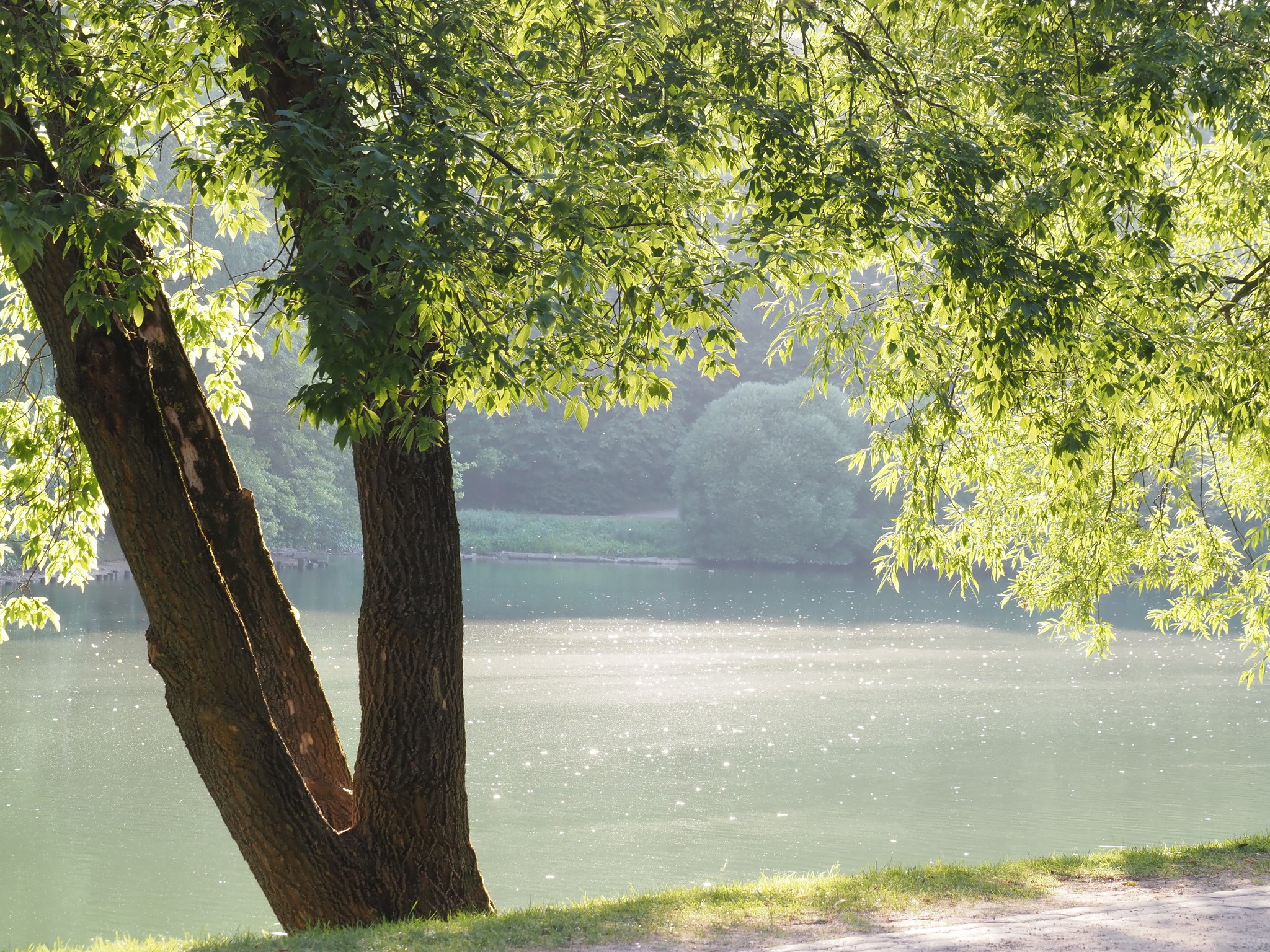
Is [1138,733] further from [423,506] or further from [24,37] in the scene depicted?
[24,37]

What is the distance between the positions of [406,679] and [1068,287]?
3466 millimetres

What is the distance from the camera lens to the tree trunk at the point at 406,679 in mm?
5645

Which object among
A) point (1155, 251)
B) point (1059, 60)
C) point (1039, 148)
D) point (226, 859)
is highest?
point (1059, 60)

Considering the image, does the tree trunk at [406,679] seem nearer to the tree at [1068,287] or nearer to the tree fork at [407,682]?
the tree fork at [407,682]

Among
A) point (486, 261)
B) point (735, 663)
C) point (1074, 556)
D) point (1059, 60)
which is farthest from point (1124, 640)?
point (486, 261)

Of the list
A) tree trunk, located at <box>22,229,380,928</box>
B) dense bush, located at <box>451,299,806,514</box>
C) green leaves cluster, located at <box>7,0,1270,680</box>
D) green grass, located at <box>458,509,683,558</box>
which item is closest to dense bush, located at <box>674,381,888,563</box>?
green grass, located at <box>458,509,683,558</box>

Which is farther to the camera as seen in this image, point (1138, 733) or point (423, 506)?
point (1138, 733)

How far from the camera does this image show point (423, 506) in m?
5.71

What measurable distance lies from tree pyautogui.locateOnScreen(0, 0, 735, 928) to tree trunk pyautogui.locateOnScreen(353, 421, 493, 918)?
0.5 inches

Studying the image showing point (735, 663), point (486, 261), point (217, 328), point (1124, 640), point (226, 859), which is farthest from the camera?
point (1124, 640)

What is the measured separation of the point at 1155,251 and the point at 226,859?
32.6ft

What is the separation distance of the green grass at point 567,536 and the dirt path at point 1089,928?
45.3 m

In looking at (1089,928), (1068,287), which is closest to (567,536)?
(1068,287)

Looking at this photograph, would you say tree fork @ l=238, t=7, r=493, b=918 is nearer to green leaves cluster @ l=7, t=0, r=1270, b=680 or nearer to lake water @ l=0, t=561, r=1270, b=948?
green leaves cluster @ l=7, t=0, r=1270, b=680
